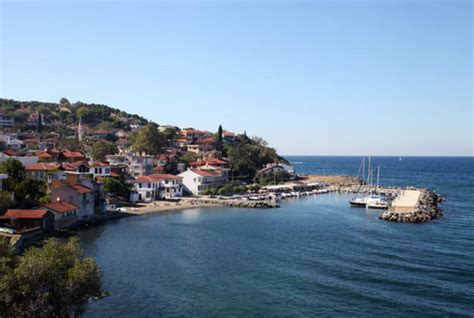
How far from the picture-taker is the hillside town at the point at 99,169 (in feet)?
152

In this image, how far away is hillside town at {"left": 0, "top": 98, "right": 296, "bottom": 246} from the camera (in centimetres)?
4625

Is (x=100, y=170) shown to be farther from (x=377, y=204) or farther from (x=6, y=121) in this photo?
(x=6, y=121)

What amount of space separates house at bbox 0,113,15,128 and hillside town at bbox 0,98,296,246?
0.85 ft

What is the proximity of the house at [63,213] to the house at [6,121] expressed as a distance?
91665 mm

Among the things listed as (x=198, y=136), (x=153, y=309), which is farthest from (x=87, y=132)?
(x=153, y=309)

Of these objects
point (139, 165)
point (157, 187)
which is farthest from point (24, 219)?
point (139, 165)

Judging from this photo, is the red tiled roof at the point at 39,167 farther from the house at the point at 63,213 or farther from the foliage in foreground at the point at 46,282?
the foliage in foreground at the point at 46,282

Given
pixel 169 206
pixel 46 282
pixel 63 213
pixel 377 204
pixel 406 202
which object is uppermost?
pixel 46 282

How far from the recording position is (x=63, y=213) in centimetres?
4600

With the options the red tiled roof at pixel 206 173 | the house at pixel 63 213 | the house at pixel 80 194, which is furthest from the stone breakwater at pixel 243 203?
the house at pixel 63 213

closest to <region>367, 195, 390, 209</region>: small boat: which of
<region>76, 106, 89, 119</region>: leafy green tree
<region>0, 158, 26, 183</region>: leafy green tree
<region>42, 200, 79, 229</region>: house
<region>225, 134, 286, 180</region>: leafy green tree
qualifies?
<region>225, 134, 286, 180</region>: leafy green tree

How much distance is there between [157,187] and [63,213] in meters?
26.0

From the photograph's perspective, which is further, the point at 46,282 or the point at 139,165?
the point at 139,165

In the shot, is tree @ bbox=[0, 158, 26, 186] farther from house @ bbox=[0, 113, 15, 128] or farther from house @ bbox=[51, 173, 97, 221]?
house @ bbox=[0, 113, 15, 128]
